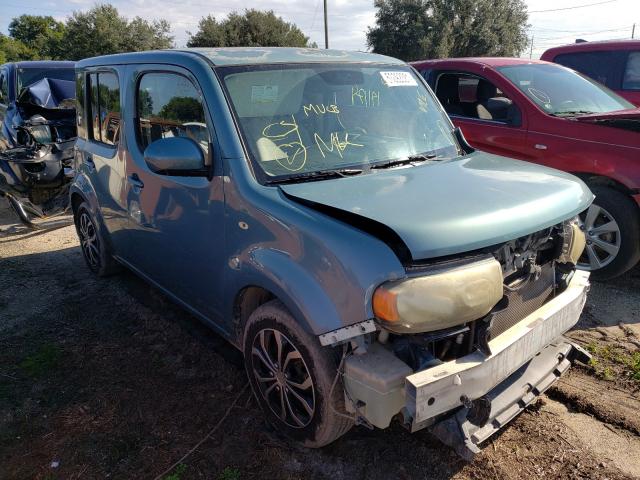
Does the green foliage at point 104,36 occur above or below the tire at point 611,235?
above

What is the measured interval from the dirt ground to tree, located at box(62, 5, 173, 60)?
38787 millimetres

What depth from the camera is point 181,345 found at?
3643mm

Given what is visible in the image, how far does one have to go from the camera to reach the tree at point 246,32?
3759cm

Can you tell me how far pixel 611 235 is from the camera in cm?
433

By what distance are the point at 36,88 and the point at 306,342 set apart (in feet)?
24.9

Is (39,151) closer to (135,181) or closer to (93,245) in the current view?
(93,245)

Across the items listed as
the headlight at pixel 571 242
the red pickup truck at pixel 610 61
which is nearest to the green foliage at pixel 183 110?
the headlight at pixel 571 242

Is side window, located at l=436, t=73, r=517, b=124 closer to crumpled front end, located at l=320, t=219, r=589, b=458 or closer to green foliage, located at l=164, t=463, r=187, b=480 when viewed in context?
crumpled front end, located at l=320, t=219, r=589, b=458

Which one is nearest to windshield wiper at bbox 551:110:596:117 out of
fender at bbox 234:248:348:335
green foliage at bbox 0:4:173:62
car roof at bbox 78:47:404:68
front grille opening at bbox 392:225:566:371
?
car roof at bbox 78:47:404:68

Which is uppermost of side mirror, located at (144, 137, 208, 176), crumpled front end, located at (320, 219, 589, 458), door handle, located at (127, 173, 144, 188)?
side mirror, located at (144, 137, 208, 176)

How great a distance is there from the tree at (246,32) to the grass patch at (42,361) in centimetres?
3713

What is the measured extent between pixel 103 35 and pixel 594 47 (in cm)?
3970

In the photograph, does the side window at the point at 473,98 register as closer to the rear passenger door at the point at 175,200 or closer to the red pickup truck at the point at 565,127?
the red pickup truck at the point at 565,127

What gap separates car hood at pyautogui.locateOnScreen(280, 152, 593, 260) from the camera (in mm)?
1992
